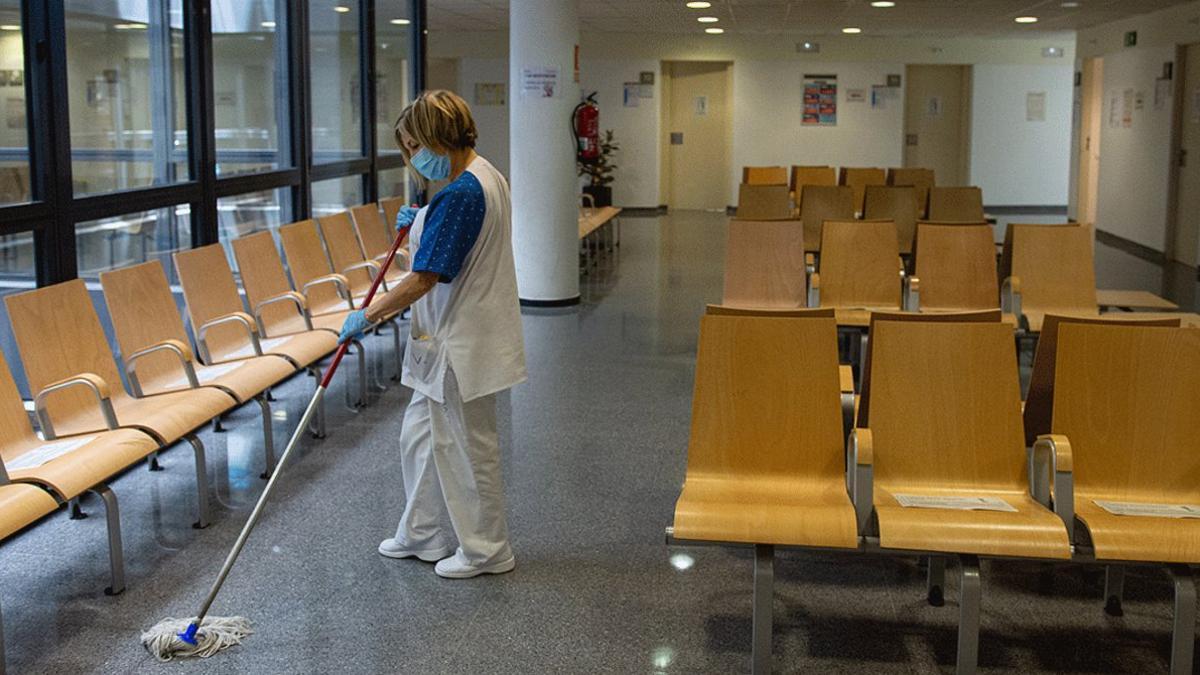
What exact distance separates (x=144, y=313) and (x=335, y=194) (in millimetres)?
4104

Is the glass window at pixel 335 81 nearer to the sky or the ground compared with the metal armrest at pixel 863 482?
nearer to the sky

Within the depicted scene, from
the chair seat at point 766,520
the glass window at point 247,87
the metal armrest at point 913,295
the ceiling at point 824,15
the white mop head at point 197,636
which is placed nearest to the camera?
the chair seat at point 766,520

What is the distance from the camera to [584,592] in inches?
161

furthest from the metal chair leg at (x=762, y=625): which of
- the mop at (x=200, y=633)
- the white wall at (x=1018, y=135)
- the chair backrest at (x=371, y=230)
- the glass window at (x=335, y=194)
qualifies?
the white wall at (x=1018, y=135)

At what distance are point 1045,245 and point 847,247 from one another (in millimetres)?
1025

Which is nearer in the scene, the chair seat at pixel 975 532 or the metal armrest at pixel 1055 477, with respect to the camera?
the chair seat at pixel 975 532

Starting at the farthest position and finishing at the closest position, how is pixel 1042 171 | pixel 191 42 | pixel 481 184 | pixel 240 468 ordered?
pixel 1042 171, pixel 191 42, pixel 240 468, pixel 481 184

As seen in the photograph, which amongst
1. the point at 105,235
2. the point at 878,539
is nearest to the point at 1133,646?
the point at 878,539

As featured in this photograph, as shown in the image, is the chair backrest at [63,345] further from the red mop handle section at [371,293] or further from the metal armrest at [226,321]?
the red mop handle section at [371,293]

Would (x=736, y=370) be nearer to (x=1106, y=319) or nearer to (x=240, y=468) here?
(x=1106, y=319)

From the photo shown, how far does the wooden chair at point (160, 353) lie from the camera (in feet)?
16.4

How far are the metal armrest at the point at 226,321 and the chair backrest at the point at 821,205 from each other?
508 cm

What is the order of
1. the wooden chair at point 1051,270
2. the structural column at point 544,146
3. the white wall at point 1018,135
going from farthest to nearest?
1. the white wall at point 1018,135
2. the structural column at point 544,146
3. the wooden chair at point 1051,270

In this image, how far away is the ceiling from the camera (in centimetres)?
1395
